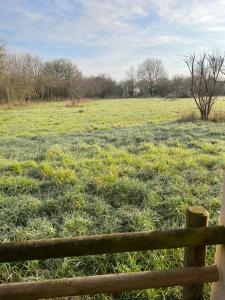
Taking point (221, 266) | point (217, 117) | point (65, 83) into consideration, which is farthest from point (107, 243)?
point (65, 83)

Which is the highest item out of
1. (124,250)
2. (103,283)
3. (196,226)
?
(196,226)

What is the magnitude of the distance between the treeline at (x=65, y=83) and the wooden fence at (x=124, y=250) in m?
19.8

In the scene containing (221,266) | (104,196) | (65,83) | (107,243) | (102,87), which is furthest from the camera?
(102,87)

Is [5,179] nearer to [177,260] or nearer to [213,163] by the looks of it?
[177,260]

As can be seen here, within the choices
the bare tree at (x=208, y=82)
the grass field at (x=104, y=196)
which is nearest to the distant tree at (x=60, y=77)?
the bare tree at (x=208, y=82)

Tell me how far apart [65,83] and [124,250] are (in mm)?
56455

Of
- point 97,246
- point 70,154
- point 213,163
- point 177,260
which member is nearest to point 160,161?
point 213,163

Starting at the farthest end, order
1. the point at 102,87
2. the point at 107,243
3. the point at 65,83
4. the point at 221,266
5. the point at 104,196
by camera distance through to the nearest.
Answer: the point at 102,87
the point at 65,83
the point at 104,196
the point at 221,266
the point at 107,243

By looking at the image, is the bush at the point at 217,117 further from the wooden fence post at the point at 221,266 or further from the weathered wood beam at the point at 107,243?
the weathered wood beam at the point at 107,243

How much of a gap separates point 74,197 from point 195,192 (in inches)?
83.6

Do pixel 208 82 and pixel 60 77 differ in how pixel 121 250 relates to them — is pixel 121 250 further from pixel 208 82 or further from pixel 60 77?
pixel 60 77

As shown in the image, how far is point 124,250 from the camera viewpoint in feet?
6.50

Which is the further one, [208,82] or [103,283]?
[208,82]

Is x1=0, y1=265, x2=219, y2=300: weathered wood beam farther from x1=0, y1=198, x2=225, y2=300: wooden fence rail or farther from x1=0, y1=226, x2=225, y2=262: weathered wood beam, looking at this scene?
x1=0, y1=226, x2=225, y2=262: weathered wood beam
